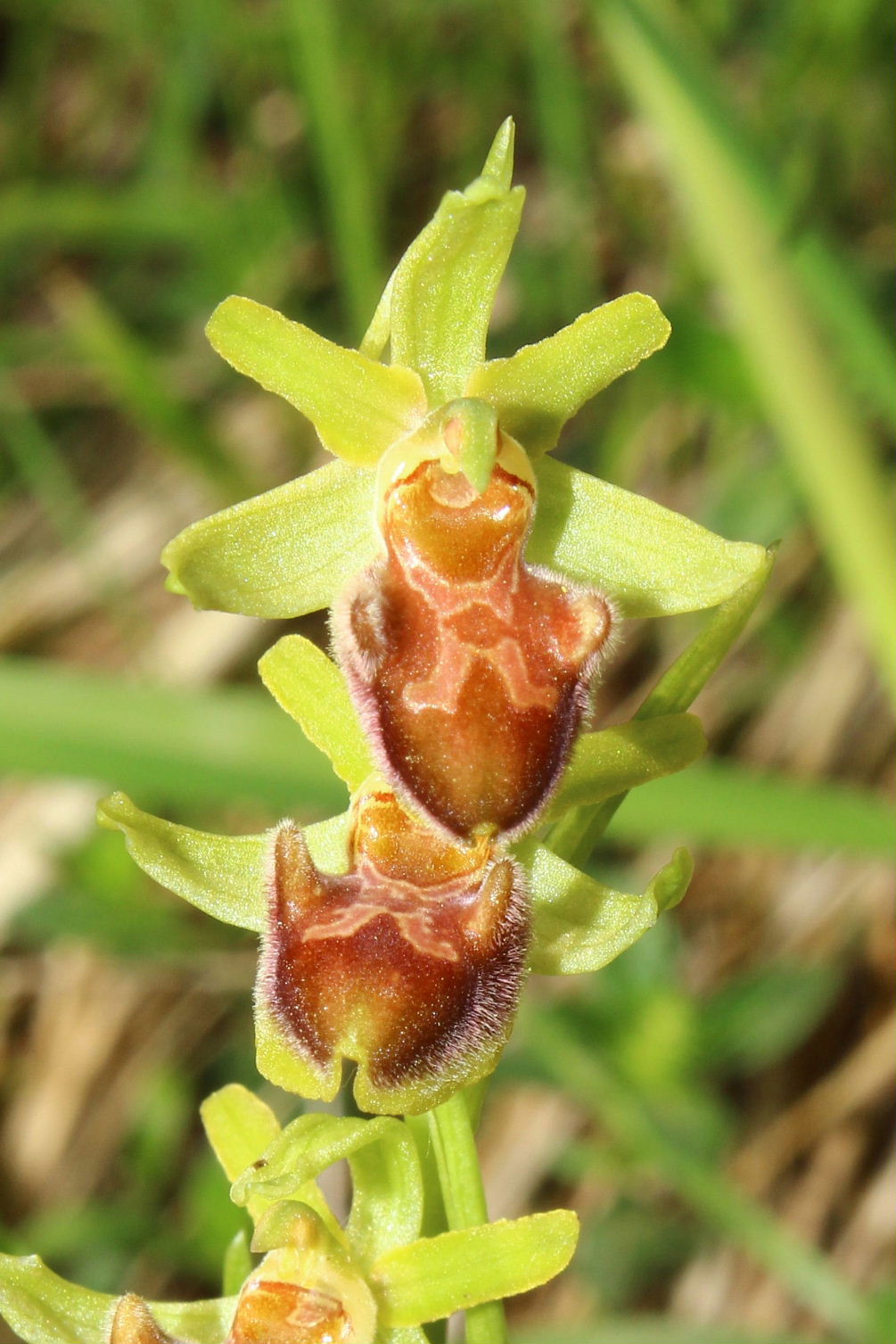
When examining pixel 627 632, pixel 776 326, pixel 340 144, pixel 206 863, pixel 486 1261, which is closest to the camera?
pixel 486 1261

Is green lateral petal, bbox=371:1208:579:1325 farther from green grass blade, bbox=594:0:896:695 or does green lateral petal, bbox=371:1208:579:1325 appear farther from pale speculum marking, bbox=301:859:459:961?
green grass blade, bbox=594:0:896:695

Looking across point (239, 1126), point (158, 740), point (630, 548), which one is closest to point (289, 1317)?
point (239, 1126)

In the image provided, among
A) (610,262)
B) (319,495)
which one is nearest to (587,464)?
(610,262)

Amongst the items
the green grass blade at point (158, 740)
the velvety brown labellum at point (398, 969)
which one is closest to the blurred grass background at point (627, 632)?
the green grass blade at point (158, 740)

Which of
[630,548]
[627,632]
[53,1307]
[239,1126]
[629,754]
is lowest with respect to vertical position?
[627,632]

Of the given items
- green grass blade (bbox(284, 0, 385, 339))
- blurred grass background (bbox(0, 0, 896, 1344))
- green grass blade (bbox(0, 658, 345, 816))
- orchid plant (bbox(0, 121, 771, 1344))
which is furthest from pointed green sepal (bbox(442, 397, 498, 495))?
green grass blade (bbox(284, 0, 385, 339))

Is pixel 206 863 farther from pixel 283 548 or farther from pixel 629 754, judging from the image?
pixel 629 754
